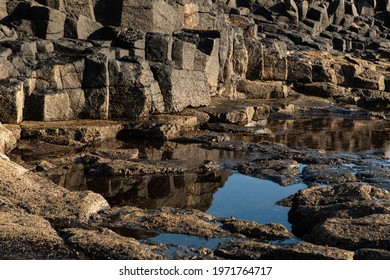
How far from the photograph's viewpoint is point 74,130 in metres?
15.6

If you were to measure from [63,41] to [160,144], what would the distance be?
6090 mm

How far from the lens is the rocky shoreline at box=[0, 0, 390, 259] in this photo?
26.2ft

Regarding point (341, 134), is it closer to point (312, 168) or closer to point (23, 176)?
point (312, 168)

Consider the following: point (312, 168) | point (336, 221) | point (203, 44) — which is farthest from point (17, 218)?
point (203, 44)

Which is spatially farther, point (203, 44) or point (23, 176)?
point (203, 44)

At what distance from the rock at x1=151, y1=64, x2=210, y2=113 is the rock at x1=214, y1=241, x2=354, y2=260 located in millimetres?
12061

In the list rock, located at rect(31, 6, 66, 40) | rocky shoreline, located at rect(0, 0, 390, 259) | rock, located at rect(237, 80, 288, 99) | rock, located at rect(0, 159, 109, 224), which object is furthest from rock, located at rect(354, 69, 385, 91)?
rock, located at rect(0, 159, 109, 224)

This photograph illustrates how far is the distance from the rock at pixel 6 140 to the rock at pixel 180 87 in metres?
6.17

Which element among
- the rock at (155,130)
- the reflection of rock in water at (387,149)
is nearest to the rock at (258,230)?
the rock at (155,130)

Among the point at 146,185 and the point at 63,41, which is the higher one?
the point at 63,41

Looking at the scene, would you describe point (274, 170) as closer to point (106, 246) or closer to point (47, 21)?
point (106, 246)

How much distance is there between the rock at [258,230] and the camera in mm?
8406

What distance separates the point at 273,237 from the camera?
8.40m

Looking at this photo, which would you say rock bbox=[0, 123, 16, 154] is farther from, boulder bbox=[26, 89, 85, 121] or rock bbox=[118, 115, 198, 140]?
rock bbox=[118, 115, 198, 140]
